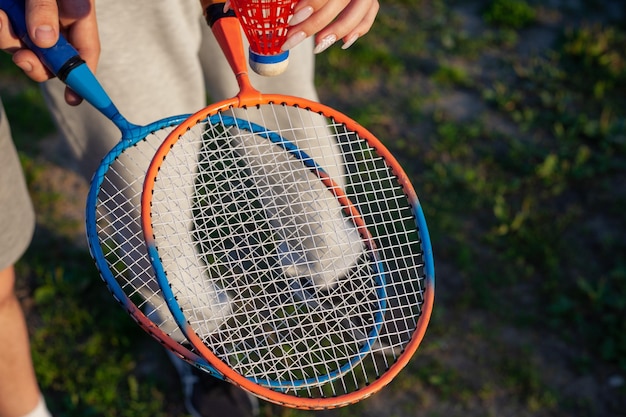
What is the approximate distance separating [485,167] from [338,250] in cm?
140

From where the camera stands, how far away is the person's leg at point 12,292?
1.96 metres

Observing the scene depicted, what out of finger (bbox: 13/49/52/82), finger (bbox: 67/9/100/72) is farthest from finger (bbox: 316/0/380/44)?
finger (bbox: 13/49/52/82)

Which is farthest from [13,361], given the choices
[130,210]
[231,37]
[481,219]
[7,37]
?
[481,219]

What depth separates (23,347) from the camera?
217 centimetres

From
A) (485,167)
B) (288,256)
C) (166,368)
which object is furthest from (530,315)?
(166,368)

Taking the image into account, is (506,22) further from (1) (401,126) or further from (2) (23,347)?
(2) (23,347)

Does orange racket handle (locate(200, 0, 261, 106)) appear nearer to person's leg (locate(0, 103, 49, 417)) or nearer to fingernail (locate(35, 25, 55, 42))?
fingernail (locate(35, 25, 55, 42))

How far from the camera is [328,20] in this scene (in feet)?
5.36

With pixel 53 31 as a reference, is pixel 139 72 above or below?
below

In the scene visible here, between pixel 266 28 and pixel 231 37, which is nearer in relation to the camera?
pixel 266 28

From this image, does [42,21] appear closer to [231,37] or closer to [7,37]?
[7,37]

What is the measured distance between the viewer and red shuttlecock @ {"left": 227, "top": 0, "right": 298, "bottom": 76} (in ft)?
5.24

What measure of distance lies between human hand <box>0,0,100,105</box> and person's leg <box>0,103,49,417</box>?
0.78ft

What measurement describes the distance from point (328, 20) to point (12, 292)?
3.99 feet
